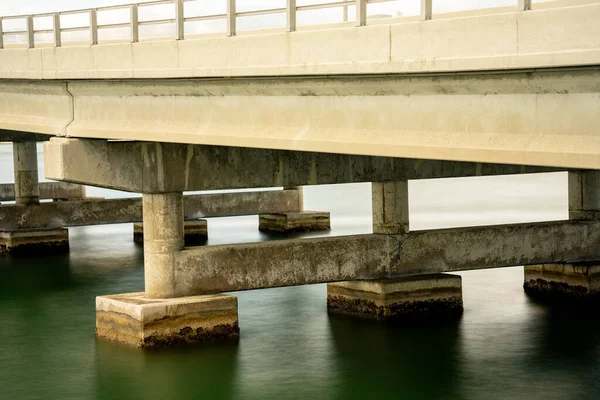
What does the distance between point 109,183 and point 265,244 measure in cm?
283

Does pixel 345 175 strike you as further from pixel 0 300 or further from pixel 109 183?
pixel 0 300

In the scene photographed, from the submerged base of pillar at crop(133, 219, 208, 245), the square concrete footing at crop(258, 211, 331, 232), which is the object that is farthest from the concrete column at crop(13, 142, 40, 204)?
the square concrete footing at crop(258, 211, 331, 232)

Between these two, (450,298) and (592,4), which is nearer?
(592,4)

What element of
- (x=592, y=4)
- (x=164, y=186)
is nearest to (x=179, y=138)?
(x=164, y=186)

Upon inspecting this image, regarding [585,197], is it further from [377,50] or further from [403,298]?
[377,50]

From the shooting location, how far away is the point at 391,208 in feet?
70.1

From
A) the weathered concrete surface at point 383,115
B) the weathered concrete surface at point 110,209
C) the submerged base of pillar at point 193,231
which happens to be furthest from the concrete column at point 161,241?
the submerged base of pillar at point 193,231

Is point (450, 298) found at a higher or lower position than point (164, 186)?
lower

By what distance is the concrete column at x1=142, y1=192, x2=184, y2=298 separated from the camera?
19094mm

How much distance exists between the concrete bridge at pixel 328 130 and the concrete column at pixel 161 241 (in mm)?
27

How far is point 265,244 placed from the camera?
64.7 feet

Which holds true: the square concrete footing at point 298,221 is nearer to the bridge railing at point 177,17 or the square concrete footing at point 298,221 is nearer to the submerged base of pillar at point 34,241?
the submerged base of pillar at point 34,241

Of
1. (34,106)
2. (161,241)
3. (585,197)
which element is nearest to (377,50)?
Result: (161,241)

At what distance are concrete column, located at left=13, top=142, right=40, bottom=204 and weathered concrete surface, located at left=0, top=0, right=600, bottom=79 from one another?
576 inches
